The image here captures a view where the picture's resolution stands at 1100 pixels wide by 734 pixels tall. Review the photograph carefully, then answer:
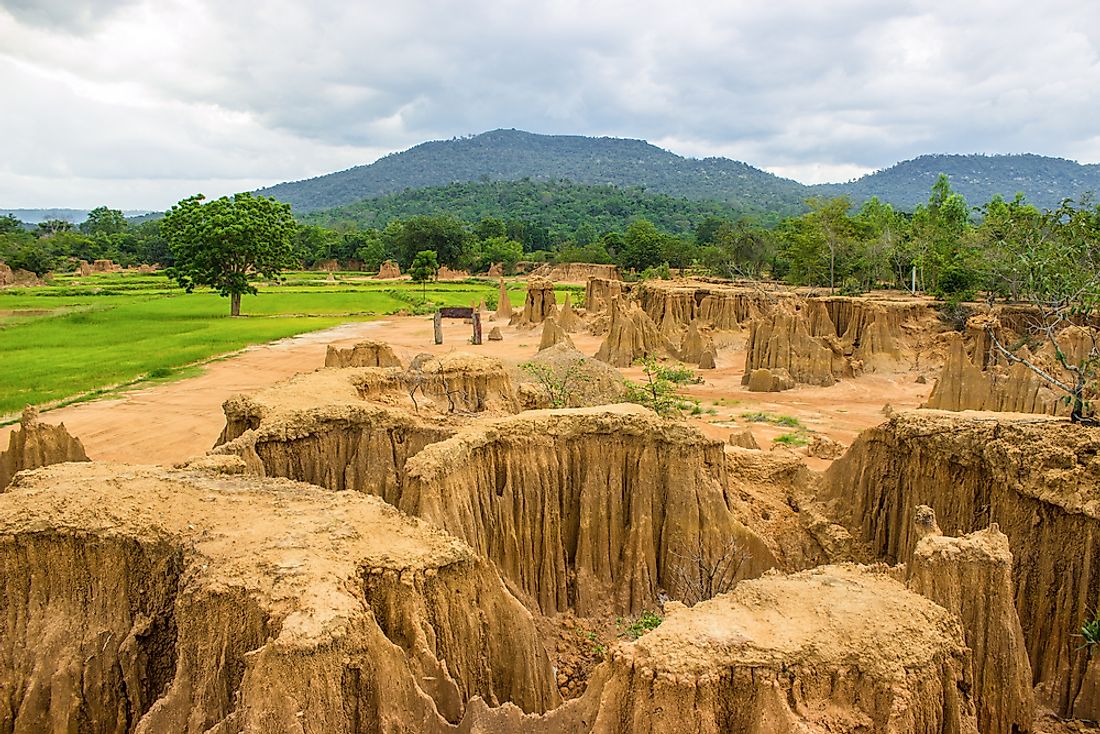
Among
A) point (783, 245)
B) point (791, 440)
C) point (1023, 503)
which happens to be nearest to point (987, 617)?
point (1023, 503)

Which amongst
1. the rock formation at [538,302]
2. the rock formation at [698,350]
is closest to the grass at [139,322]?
the rock formation at [538,302]

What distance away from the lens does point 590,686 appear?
22.5ft

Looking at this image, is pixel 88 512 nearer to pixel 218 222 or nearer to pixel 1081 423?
pixel 1081 423

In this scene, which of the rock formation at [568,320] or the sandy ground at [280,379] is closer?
the sandy ground at [280,379]

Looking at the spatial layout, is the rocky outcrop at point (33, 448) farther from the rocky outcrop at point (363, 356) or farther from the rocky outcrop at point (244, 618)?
the rocky outcrop at point (363, 356)

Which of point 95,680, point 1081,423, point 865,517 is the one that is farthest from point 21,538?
point 1081,423

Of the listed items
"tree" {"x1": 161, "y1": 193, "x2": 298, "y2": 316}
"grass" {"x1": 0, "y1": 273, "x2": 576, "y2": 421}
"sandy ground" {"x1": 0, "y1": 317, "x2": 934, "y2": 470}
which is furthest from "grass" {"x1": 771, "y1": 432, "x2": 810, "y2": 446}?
"tree" {"x1": 161, "y1": 193, "x2": 298, "y2": 316}

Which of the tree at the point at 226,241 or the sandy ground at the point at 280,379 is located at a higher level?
the tree at the point at 226,241

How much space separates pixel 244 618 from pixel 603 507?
612 cm

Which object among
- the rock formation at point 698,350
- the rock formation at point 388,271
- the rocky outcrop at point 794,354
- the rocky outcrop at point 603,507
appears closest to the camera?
the rocky outcrop at point 603,507

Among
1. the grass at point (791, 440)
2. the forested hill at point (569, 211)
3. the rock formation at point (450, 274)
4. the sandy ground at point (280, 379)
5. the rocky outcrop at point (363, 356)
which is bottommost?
the grass at point (791, 440)

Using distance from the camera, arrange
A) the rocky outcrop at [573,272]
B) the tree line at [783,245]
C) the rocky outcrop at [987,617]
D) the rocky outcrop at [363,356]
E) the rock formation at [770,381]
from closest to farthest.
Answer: the rocky outcrop at [987,617]
the rocky outcrop at [363,356]
the rock formation at [770,381]
the tree line at [783,245]
the rocky outcrop at [573,272]

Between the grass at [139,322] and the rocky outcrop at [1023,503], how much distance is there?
2589 cm

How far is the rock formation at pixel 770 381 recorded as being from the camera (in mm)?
32281
